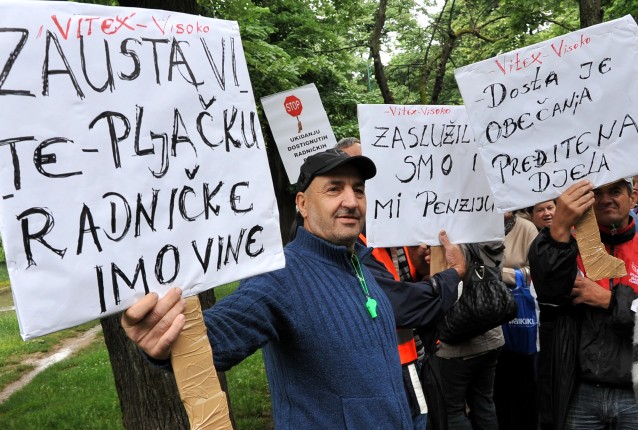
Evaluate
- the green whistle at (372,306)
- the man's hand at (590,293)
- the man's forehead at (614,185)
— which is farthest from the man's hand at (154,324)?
the man's forehead at (614,185)

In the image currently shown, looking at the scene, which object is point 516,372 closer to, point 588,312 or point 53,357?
point 588,312

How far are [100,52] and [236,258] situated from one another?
727 mm

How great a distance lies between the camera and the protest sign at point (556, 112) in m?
3.13

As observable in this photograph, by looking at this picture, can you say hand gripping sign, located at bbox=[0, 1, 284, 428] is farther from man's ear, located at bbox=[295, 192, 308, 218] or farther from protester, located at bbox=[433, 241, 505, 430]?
protester, located at bbox=[433, 241, 505, 430]

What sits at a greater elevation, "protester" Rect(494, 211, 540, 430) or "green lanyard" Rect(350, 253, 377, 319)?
"green lanyard" Rect(350, 253, 377, 319)

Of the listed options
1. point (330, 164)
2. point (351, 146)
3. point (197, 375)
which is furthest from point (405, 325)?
point (197, 375)

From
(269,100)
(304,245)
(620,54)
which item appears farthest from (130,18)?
(269,100)

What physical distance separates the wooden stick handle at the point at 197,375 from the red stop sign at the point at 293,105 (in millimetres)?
5490

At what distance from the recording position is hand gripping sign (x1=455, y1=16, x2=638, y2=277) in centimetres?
313

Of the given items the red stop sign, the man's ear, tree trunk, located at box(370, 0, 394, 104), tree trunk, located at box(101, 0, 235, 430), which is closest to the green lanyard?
the man's ear

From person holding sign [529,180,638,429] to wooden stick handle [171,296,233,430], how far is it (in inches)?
74.8

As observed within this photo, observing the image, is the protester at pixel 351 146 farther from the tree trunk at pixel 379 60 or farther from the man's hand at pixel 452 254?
the tree trunk at pixel 379 60

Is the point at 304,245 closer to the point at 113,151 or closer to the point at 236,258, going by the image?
the point at 236,258

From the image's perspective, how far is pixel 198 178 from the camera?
1968 mm
